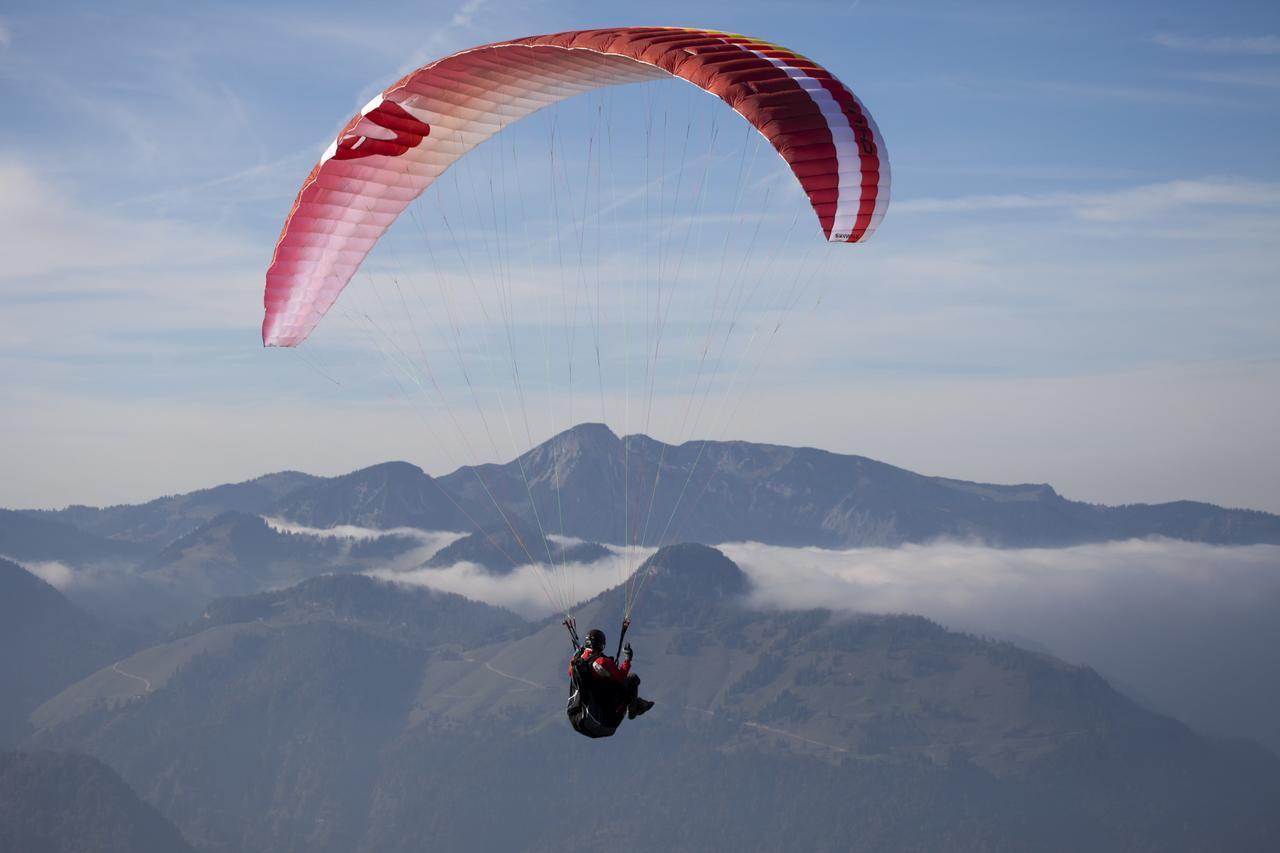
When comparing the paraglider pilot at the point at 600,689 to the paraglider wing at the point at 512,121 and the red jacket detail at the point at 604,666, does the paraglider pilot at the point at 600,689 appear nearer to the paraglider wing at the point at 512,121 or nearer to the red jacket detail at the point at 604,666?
the red jacket detail at the point at 604,666

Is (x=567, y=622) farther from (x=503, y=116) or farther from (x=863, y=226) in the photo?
(x=503, y=116)

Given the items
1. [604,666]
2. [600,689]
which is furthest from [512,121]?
[600,689]

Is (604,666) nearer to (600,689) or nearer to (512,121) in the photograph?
(600,689)

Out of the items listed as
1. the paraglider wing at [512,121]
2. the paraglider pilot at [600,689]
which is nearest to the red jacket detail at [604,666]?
the paraglider pilot at [600,689]

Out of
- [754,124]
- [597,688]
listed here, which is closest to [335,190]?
[754,124]

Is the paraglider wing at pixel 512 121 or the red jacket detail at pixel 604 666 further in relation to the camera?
the paraglider wing at pixel 512 121

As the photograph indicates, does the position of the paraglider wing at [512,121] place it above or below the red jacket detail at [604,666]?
above
